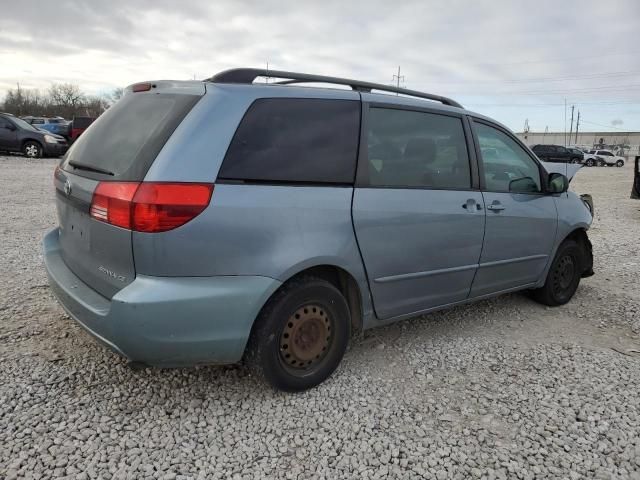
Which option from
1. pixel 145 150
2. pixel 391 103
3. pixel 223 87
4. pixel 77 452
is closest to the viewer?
pixel 77 452

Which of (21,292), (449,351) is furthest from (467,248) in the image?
(21,292)

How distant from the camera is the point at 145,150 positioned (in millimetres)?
2455

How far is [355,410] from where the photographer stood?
2.76m

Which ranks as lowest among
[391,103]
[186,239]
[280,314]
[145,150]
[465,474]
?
[465,474]

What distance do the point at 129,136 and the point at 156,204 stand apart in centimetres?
58

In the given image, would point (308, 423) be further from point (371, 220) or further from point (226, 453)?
point (371, 220)

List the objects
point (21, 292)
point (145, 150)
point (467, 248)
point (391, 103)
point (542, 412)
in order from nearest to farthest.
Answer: point (145, 150), point (542, 412), point (391, 103), point (467, 248), point (21, 292)

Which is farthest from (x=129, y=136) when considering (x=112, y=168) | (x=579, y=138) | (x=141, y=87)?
(x=579, y=138)

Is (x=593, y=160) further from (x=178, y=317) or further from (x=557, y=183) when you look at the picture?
(x=178, y=317)

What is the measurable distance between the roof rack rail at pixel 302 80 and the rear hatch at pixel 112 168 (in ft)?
0.63

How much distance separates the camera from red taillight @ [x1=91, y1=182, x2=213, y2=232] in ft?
7.57

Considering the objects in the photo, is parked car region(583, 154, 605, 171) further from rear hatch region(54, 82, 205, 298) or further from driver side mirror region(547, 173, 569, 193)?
rear hatch region(54, 82, 205, 298)

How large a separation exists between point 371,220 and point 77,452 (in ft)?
6.24

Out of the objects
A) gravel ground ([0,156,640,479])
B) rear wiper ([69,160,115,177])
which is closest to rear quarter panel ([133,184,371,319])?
rear wiper ([69,160,115,177])
